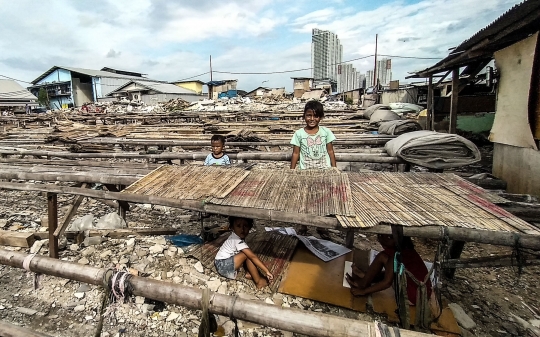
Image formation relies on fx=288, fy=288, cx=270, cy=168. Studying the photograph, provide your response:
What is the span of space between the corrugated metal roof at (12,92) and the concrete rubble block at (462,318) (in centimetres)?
3874

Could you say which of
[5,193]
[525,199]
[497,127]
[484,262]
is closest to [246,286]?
[484,262]

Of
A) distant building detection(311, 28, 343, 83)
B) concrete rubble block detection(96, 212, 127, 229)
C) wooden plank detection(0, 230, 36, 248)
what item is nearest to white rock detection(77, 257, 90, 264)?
concrete rubble block detection(96, 212, 127, 229)

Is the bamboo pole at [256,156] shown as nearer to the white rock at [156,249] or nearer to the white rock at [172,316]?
the white rock at [156,249]

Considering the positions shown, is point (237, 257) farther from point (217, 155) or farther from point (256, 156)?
point (256, 156)

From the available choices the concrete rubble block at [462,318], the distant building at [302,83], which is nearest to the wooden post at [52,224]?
the concrete rubble block at [462,318]

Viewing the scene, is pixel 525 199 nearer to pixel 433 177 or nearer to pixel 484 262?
pixel 433 177

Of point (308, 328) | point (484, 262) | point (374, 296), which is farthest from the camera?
point (374, 296)

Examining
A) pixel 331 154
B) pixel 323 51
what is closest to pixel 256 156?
pixel 331 154

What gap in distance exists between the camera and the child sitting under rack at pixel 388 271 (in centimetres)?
251

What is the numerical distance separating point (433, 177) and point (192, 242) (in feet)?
10.1

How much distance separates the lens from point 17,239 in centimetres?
388

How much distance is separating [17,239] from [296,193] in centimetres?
395

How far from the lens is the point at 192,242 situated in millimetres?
3967

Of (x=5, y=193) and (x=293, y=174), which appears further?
(x=5, y=193)
